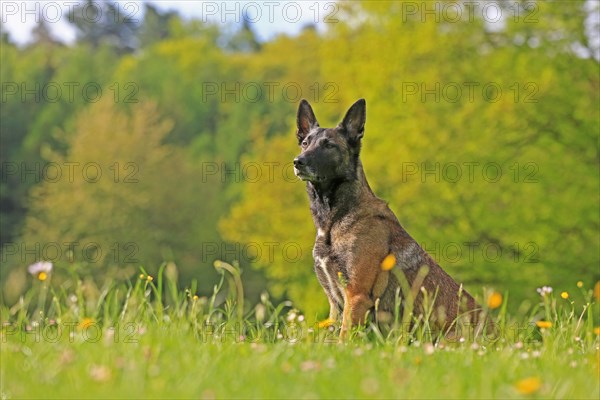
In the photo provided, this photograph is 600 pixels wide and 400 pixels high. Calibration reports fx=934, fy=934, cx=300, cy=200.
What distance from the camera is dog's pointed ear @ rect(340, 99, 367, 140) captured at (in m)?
7.71

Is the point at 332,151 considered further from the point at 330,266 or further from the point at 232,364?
the point at 232,364

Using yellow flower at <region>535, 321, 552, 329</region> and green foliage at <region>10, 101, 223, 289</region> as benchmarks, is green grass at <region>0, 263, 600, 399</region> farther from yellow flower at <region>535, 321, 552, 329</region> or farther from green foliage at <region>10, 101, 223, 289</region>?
green foliage at <region>10, 101, 223, 289</region>

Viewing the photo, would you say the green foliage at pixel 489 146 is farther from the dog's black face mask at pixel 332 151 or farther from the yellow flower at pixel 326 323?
the yellow flower at pixel 326 323

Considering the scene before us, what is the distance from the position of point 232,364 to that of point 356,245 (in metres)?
2.56

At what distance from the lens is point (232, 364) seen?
4.71 metres

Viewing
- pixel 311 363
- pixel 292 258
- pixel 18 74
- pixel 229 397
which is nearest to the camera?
pixel 229 397

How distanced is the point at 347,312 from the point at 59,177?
3719cm

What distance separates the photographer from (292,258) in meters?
26.4

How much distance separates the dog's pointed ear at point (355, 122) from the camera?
771 centimetres

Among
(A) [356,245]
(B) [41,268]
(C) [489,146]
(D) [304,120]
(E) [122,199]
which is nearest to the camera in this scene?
(B) [41,268]

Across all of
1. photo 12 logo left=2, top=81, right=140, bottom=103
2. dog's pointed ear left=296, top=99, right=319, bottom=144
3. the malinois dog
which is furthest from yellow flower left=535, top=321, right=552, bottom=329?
photo 12 logo left=2, top=81, right=140, bottom=103

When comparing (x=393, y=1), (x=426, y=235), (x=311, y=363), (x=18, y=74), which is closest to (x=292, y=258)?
(x=426, y=235)

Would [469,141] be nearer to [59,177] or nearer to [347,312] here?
[347,312]

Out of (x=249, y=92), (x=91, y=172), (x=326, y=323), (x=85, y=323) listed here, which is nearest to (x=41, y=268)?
(x=85, y=323)
